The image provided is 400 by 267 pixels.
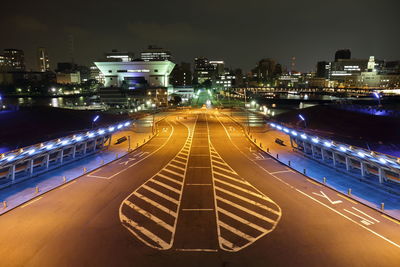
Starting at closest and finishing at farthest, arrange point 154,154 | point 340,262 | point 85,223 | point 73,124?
point 340,262, point 85,223, point 154,154, point 73,124

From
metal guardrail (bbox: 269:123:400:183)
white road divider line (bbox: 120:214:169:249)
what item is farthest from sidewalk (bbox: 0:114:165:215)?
metal guardrail (bbox: 269:123:400:183)

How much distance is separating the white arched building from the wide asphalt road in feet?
453

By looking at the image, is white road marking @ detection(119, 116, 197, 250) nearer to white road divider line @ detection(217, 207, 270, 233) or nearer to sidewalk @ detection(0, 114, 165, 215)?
white road divider line @ detection(217, 207, 270, 233)

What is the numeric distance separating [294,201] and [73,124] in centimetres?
4019

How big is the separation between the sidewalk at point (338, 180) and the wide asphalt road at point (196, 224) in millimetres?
1414

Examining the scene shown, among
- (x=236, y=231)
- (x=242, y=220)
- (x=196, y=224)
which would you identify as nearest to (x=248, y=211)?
(x=242, y=220)

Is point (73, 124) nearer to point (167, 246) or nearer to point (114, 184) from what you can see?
point (114, 184)

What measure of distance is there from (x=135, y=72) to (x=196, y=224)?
15580cm

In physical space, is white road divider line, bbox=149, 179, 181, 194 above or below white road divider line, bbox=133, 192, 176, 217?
above

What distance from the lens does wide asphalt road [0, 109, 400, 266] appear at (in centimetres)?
1608

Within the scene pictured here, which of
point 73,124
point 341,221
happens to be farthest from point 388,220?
point 73,124

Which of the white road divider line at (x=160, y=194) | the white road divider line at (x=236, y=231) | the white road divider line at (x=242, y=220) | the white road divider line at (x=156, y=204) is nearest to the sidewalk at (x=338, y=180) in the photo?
the white road divider line at (x=242, y=220)

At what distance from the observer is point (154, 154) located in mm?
41031

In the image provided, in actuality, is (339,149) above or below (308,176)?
above
